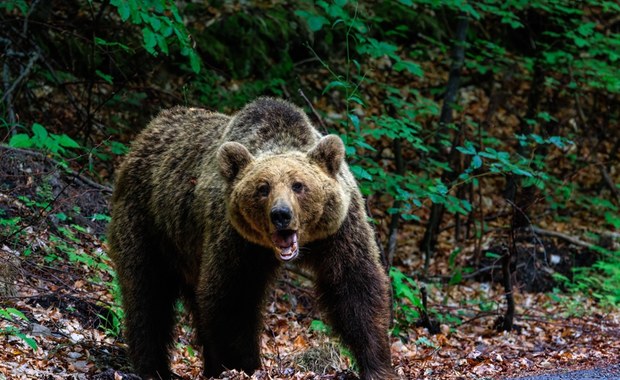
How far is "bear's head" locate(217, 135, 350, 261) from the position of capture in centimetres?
481

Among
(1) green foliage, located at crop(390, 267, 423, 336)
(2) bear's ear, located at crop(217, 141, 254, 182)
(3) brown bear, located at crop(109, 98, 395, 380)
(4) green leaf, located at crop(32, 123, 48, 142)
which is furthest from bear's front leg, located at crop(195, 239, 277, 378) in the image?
(4) green leaf, located at crop(32, 123, 48, 142)

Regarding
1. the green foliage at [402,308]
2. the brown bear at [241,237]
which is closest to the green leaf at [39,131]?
the brown bear at [241,237]

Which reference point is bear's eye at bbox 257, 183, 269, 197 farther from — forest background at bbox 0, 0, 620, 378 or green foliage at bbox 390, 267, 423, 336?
green foliage at bbox 390, 267, 423, 336

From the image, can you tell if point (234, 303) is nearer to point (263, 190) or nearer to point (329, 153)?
point (263, 190)

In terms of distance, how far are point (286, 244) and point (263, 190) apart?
39 centimetres

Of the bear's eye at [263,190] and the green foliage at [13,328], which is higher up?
the bear's eye at [263,190]

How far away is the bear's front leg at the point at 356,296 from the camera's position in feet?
17.2

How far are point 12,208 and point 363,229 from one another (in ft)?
13.7

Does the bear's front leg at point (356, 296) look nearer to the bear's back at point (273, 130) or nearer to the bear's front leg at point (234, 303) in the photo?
the bear's front leg at point (234, 303)

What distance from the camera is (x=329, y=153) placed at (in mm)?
5191

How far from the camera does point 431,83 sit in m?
15.8

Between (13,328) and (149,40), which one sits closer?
(13,328)

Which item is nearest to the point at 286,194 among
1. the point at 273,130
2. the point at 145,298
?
the point at 273,130

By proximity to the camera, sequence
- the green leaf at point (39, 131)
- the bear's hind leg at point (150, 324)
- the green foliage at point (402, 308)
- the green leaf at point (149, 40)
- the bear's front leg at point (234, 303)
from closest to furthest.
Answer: the bear's front leg at point (234, 303)
the bear's hind leg at point (150, 324)
the green leaf at point (149, 40)
the green leaf at point (39, 131)
the green foliage at point (402, 308)
